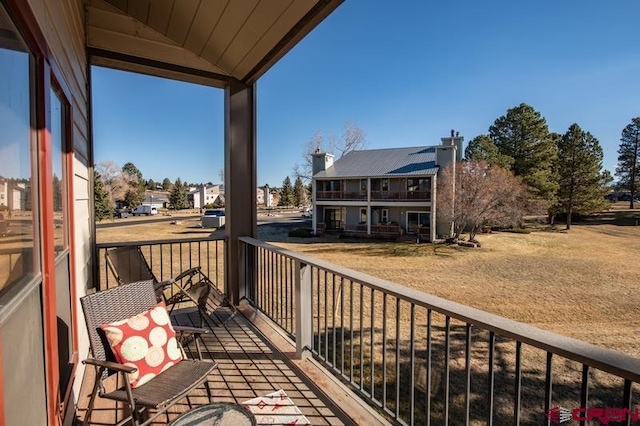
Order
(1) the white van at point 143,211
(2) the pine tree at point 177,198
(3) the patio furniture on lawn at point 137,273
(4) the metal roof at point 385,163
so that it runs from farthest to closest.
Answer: (2) the pine tree at point 177,198 < (1) the white van at point 143,211 < (4) the metal roof at point 385,163 < (3) the patio furniture on lawn at point 137,273

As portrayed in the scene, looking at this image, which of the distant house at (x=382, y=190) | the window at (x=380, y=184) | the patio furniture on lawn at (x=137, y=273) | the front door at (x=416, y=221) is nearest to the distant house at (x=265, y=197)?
the distant house at (x=382, y=190)

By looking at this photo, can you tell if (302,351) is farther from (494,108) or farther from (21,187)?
(494,108)

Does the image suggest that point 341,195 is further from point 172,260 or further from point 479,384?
point 479,384

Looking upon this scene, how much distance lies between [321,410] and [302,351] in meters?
0.65

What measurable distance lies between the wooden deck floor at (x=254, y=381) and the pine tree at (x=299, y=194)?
42.5 m

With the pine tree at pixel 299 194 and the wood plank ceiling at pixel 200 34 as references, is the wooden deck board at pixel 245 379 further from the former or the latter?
the pine tree at pixel 299 194

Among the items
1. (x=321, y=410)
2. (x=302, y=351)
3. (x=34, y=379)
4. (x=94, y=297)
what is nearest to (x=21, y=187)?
(x=34, y=379)

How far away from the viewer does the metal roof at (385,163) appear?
18.0 m

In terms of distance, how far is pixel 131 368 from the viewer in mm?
1528

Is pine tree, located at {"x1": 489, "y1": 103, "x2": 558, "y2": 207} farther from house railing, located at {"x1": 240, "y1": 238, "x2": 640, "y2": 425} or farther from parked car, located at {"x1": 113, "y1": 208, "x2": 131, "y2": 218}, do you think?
parked car, located at {"x1": 113, "y1": 208, "x2": 131, "y2": 218}

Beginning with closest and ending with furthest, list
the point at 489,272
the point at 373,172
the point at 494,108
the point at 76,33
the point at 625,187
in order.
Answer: the point at 76,33 → the point at 489,272 → the point at 373,172 → the point at 494,108 → the point at 625,187

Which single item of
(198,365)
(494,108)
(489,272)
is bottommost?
(489,272)

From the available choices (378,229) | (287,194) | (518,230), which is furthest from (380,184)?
(287,194)

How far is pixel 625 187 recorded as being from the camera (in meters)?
30.8
